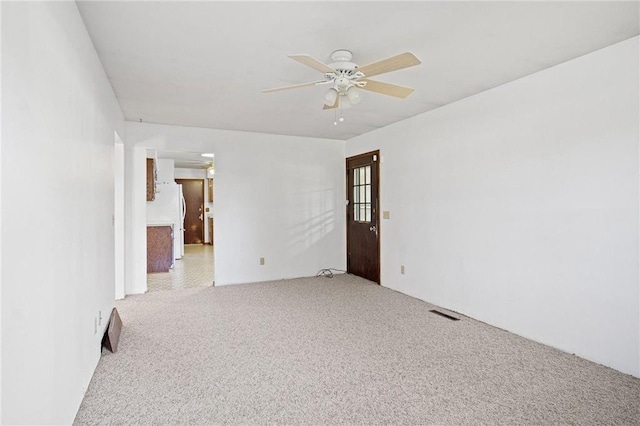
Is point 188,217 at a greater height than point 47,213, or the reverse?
point 47,213

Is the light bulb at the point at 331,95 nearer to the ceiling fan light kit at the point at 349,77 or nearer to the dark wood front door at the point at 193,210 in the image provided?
the ceiling fan light kit at the point at 349,77

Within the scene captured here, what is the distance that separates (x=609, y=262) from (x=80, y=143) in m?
3.76

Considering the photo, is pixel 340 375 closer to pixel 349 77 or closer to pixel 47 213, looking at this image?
pixel 47 213

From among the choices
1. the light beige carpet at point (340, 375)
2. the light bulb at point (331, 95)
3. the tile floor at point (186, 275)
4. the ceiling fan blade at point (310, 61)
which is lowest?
the light beige carpet at point (340, 375)

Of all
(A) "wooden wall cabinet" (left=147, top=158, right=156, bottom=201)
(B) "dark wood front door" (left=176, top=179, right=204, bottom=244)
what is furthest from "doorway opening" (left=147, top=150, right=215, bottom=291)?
(A) "wooden wall cabinet" (left=147, top=158, right=156, bottom=201)

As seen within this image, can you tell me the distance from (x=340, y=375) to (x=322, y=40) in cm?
238

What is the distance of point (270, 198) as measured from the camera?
5770mm

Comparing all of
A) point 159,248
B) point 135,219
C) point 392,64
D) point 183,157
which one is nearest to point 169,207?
point 183,157

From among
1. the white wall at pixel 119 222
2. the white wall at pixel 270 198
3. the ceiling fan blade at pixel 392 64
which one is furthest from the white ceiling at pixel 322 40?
the white wall at pixel 270 198

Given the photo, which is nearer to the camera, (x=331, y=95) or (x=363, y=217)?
(x=331, y=95)

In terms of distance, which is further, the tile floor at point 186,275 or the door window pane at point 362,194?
the door window pane at point 362,194

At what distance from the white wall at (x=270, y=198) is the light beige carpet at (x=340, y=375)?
5.61ft

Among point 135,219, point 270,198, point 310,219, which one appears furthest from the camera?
point 310,219

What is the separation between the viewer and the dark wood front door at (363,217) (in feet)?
18.3
